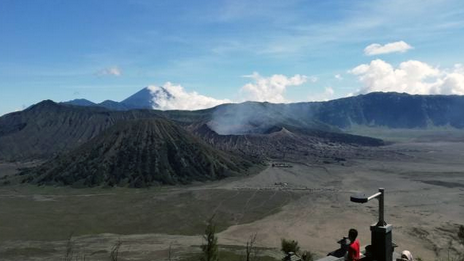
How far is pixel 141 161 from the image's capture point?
339 ft

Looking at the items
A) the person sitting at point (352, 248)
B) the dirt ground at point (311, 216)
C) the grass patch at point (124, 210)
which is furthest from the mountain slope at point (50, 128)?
the person sitting at point (352, 248)

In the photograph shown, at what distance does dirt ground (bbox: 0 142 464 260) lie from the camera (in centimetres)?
4575

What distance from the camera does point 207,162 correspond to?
4094 inches

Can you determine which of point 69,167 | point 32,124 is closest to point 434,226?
point 69,167

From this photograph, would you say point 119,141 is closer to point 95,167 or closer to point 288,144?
point 95,167

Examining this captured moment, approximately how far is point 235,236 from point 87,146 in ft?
228

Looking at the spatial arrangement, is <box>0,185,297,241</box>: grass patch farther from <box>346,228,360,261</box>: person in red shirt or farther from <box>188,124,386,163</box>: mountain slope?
<box>188,124,386,163</box>: mountain slope

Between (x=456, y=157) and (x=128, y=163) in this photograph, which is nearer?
(x=128, y=163)

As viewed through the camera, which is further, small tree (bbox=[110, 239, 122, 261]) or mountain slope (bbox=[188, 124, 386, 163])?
mountain slope (bbox=[188, 124, 386, 163])

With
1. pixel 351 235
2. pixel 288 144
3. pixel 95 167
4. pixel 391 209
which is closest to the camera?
pixel 351 235

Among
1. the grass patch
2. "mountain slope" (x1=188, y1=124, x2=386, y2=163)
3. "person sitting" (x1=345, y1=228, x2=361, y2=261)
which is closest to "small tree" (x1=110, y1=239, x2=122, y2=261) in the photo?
"person sitting" (x1=345, y1=228, x2=361, y2=261)

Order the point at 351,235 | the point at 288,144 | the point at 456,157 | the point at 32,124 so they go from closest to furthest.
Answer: the point at 351,235
the point at 456,157
the point at 288,144
the point at 32,124

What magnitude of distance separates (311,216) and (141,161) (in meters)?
51.9

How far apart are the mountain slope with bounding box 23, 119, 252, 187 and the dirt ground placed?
9.50m
